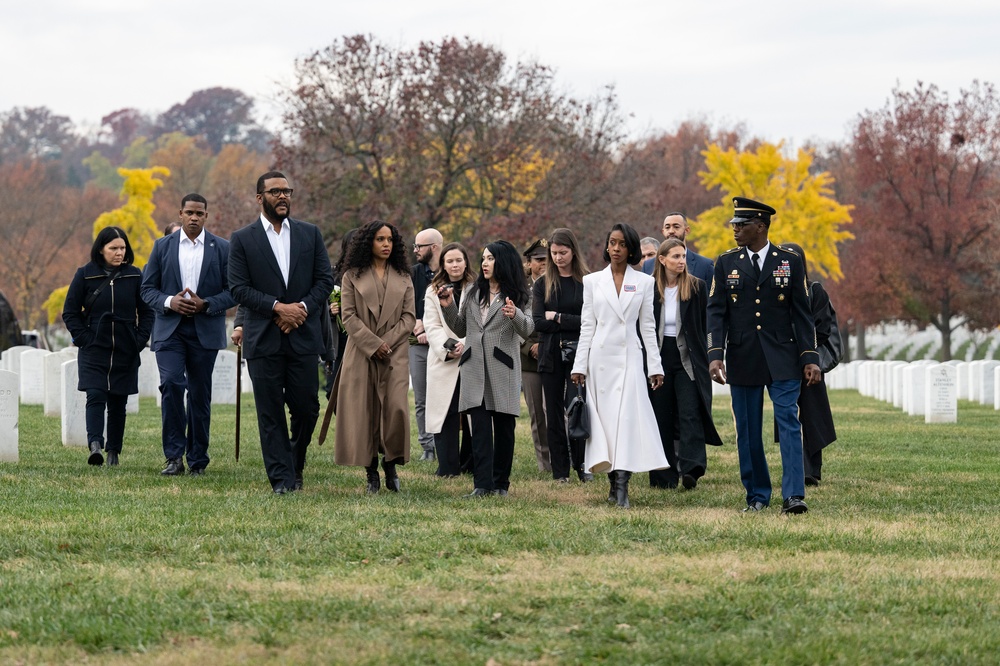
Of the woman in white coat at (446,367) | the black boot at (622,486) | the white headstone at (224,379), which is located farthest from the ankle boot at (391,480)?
the white headstone at (224,379)

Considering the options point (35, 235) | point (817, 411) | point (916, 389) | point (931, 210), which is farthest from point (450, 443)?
point (35, 235)

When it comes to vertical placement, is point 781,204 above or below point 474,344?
above

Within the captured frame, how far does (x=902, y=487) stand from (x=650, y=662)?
271 inches

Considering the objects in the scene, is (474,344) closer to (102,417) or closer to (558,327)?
(558,327)

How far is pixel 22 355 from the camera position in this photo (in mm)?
23641

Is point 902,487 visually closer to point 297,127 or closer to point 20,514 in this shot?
point 20,514

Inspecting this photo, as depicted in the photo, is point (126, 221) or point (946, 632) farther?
point (126, 221)

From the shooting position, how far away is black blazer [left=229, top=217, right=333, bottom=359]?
1046cm

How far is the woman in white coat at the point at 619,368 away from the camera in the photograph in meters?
9.96

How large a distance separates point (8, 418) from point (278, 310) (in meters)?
3.82

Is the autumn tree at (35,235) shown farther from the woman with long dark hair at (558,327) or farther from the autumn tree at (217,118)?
the autumn tree at (217,118)

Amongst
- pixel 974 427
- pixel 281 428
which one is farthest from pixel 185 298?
pixel 974 427

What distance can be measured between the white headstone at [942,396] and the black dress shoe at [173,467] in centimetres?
1261

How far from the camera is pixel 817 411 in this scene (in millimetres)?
11578
